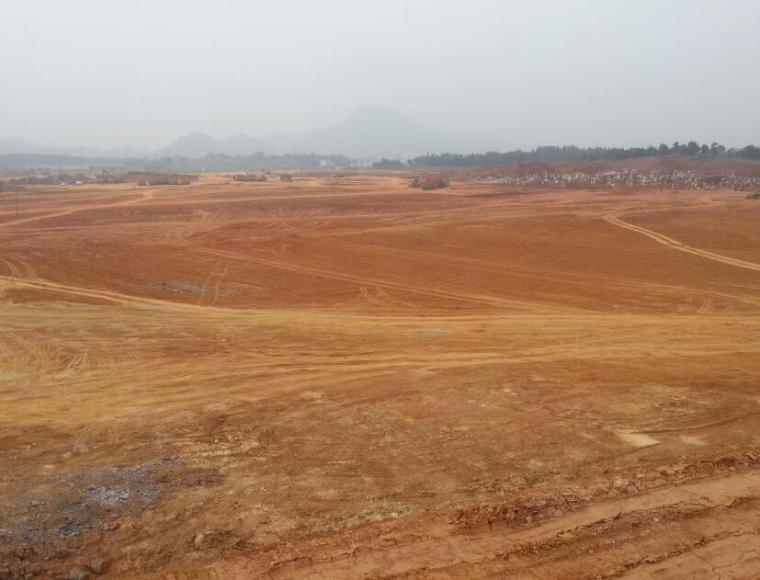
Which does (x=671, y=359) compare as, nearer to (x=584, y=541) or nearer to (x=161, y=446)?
(x=584, y=541)

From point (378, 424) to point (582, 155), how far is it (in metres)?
170

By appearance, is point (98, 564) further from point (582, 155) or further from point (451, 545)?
point (582, 155)

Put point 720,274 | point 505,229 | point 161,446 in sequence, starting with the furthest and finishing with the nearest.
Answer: point 505,229 → point 720,274 → point 161,446

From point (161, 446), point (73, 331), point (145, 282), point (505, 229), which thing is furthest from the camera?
point (505, 229)

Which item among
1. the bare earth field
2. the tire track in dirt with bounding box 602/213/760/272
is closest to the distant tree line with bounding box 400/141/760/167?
the tire track in dirt with bounding box 602/213/760/272

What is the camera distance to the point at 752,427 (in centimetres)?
933

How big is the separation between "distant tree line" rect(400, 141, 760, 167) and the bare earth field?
10261 cm

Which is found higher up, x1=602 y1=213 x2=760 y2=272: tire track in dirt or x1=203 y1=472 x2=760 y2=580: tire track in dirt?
x1=602 y1=213 x2=760 y2=272: tire track in dirt

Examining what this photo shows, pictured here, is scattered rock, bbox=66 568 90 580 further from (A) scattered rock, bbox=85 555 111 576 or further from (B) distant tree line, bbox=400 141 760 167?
(B) distant tree line, bbox=400 141 760 167

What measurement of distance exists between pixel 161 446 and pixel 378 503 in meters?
3.65

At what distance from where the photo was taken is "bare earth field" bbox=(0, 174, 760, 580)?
20.7 feet

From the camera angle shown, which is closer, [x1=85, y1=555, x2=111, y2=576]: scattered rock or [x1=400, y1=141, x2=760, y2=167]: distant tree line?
[x1=85, y1=555, x2=111, y2=576]: scattered rock

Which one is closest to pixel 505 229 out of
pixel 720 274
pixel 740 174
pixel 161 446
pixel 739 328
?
pixel 720 274

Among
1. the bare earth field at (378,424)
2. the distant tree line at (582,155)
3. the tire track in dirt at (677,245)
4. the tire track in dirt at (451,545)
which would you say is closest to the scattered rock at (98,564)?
the bare earth field at (378,424)
